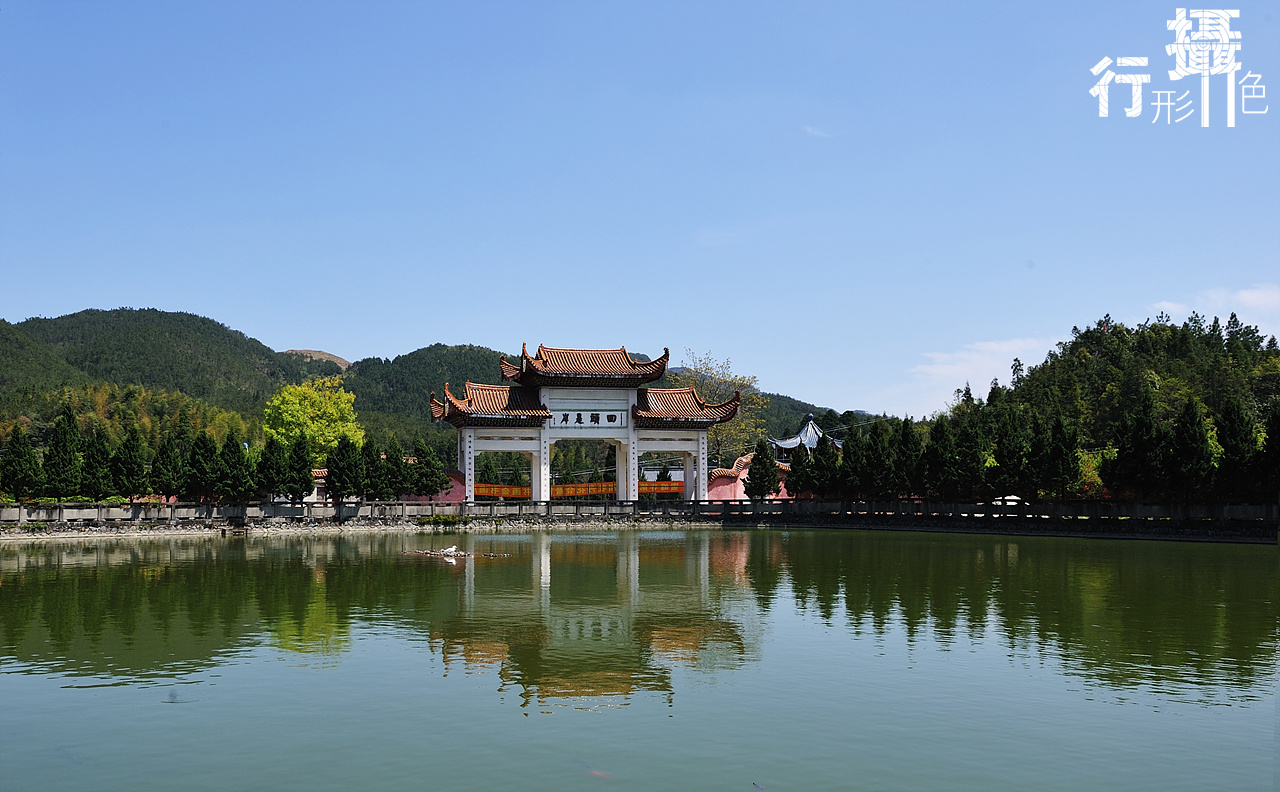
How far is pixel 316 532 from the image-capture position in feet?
158

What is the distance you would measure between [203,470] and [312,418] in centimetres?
2102

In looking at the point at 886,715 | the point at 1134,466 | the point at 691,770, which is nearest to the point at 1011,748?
the point at 886,715

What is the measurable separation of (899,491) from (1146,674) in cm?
4225

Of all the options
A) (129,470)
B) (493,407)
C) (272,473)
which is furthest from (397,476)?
(129,470)

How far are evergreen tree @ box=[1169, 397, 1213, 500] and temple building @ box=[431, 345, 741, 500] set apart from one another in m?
25.0

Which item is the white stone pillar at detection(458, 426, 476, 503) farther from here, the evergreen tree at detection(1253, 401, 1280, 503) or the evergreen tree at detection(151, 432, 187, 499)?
the evergreen tree at detection(1253, 401, 1280, 503)

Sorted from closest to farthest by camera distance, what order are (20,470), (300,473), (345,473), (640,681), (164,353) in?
(640,681)
(20,470)
(345,473)
(300,473)
(164,353)

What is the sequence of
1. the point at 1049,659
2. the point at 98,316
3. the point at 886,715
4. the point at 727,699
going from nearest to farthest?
1. the point at 886,715
2. the point at 727,699
3. the point at 1049,659
4. the point at 98,316

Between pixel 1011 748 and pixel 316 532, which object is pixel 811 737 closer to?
pixel 1011 748

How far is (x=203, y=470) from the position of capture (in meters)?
50.6

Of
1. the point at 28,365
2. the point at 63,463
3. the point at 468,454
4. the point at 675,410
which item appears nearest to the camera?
the point at 63,463

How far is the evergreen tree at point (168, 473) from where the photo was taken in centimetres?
4997

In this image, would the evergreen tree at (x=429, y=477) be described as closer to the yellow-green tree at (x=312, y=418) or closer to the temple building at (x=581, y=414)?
the temple building at (x=581, y=414)

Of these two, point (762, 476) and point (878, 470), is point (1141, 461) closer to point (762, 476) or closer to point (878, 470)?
point (878, 470)
